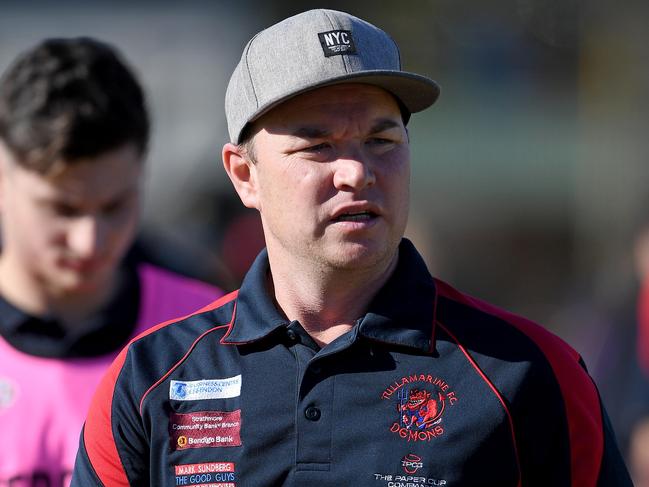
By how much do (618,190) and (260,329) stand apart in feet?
25.4

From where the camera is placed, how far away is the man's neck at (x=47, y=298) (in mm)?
3994

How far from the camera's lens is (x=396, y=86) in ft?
9.39

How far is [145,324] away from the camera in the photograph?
3955 mm

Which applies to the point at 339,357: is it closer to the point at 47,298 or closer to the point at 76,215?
the point at 76,215

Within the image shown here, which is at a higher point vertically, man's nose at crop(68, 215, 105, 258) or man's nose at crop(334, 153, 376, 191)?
man's nose at crop(334, 153, 376, 191)

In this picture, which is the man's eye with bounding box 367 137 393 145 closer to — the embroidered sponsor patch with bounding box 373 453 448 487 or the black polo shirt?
the black polo shirt

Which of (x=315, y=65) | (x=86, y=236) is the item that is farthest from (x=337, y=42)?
(x=86, y=236)

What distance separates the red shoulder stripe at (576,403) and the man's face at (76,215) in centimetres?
143

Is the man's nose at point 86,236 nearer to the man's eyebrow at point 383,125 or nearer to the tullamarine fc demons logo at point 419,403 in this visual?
the man's eyebrow at point 383,125

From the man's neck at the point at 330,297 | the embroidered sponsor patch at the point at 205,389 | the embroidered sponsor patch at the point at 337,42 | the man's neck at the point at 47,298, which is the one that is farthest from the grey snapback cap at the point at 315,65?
the man's neck at the point at 47,298

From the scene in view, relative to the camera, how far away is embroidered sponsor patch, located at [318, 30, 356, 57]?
2816mm

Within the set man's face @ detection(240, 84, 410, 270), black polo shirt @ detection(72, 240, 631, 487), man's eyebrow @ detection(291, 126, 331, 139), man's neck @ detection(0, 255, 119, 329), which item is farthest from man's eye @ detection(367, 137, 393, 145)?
man's neck @ detection(0, 255, 119, 329)

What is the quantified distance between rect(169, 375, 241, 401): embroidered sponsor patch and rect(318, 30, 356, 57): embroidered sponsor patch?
78 centimetres

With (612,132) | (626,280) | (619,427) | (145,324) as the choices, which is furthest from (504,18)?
(145,324)
